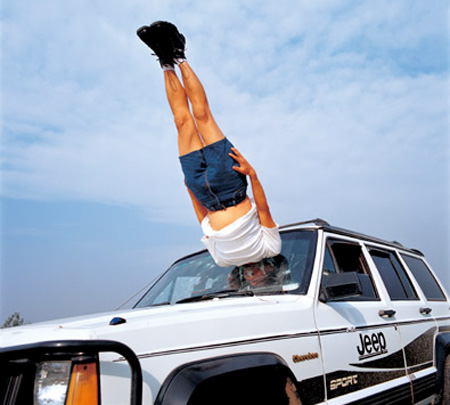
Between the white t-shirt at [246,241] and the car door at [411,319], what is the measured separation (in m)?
1.18

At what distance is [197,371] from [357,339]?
1507mm

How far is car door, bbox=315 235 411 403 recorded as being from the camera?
2631mm

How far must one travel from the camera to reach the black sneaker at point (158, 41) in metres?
3.38

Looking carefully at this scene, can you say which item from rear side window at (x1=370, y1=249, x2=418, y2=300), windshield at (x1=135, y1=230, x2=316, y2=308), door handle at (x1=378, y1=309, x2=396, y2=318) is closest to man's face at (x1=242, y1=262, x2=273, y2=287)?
windshield at (x1=135, y1=230, x2=316, y2=308)

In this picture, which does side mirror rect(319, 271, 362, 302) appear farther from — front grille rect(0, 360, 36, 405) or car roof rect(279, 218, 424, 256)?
front grille rect(0, 360, 36, 405)

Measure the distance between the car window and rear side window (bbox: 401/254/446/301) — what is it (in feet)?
3.96

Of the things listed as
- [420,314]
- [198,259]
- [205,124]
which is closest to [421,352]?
[420,314]

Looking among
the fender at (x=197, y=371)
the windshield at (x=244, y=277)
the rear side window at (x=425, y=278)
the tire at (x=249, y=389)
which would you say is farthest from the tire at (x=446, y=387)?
the fender at (x=197, y=371)

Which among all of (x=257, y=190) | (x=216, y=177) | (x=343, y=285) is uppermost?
(x=216, y=177)

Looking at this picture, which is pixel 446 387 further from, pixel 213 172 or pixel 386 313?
pixel 213 172

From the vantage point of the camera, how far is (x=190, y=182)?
358 centimetres

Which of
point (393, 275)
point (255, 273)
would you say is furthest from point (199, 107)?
point (393, 275)

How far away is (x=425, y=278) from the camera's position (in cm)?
493

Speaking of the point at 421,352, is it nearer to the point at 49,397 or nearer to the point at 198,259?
the point at 198,259
